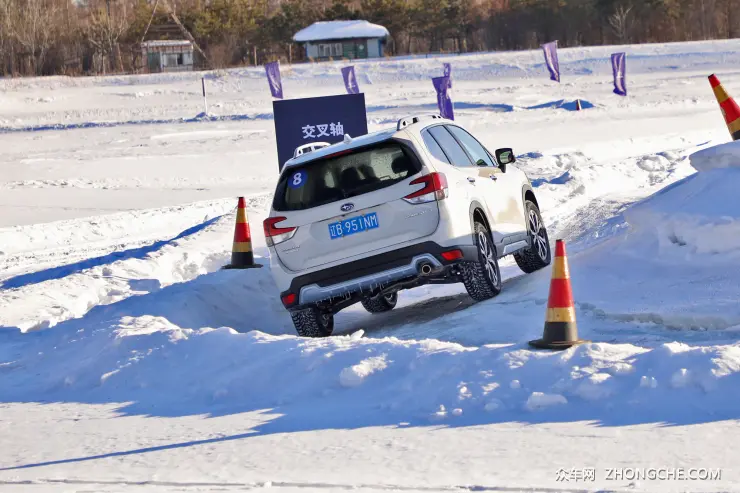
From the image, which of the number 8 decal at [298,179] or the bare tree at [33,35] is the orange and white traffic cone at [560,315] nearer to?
the number 8 decal at [298,179]

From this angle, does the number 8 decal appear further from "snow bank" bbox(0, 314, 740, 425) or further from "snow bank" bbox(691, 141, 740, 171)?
"snow bank" bbox(691, 141, 740, 171)

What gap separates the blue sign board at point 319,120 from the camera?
17.1 metres

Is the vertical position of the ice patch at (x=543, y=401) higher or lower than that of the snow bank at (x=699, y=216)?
lower

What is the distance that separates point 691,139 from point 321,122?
47.8 feet

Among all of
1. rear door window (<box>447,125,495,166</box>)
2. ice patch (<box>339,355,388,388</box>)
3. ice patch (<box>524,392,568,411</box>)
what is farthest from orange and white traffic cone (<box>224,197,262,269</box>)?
ice patch (<box>524,392,568,411</box>)

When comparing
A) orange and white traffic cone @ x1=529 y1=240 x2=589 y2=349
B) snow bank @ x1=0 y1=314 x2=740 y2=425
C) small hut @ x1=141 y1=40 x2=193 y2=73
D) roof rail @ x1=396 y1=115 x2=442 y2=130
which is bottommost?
snow bank @ x1=0 y1=314 x2=740 y2=425

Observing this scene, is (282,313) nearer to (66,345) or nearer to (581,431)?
(66,345)

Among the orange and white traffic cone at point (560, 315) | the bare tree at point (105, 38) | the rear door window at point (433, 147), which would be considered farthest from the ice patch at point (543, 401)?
the bare tree at point (105, 38)

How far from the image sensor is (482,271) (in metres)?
9.68

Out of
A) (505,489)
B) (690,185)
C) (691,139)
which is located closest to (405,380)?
(505,489)

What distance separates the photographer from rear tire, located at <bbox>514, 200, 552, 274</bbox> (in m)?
11.5

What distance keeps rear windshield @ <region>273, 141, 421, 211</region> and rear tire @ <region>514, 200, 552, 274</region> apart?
8.25ft

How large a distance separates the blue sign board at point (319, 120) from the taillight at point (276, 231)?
A: 7696 mm

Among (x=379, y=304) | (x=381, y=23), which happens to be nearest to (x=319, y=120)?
(x=379, y=304)
